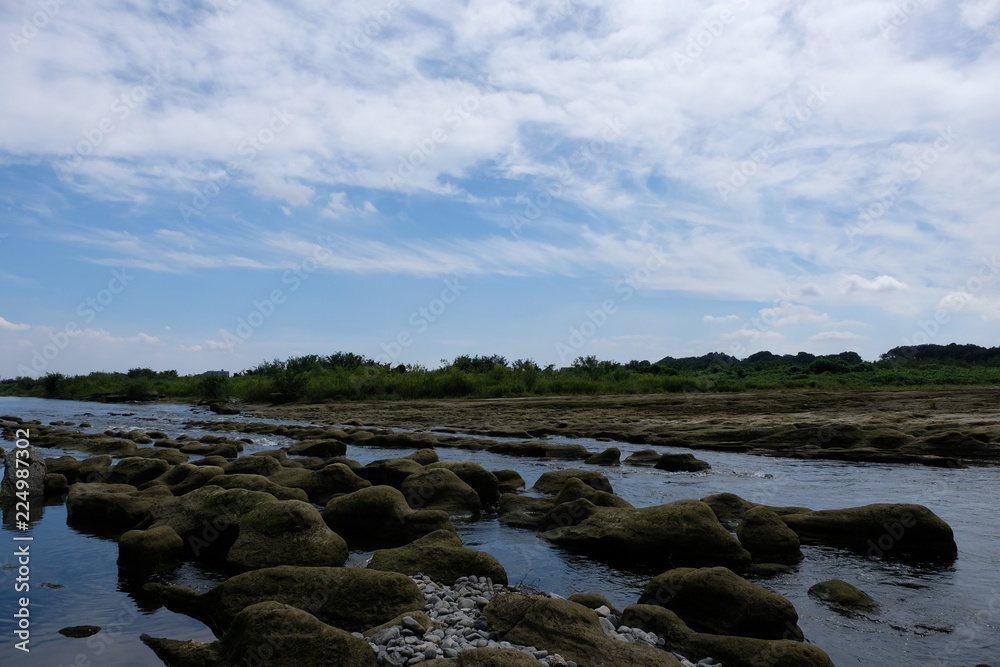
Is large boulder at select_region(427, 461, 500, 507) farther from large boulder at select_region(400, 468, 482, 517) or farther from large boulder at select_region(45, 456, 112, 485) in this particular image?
large boulder at select_region(45, 456, 112, 485)

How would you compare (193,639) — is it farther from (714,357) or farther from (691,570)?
(714,357)

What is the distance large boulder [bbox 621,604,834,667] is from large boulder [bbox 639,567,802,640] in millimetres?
571

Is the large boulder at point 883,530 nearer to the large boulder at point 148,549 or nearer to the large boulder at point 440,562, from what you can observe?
the large boulder at point 440,562

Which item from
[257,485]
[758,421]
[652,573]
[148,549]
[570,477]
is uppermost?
[758,421]

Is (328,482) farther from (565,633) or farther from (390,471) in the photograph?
(565,633)

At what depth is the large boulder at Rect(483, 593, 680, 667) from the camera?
7.07 meters

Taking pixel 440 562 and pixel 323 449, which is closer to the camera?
pixel 440 562

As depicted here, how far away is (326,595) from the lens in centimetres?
873

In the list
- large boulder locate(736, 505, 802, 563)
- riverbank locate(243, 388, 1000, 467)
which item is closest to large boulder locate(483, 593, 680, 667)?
large boulder locate(736, 505, 802, 563)

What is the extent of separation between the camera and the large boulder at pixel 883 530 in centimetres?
1221

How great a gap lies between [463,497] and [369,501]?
3392mm

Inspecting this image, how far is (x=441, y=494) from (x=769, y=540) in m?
7.24

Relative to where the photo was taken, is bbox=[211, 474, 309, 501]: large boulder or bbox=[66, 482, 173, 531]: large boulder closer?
bbox=[211, 474, 309, 501]: large boulder

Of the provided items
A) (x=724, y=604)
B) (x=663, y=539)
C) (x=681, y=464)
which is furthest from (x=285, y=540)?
(x=681, y=464)
